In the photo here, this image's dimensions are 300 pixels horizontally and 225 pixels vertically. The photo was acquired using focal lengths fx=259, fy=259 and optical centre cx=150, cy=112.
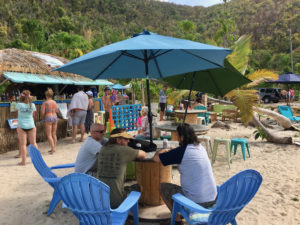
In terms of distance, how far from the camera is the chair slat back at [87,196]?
7.23 feet

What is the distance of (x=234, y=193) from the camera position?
2355 millimetres

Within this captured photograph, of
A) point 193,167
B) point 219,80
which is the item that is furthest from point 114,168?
point 219,80

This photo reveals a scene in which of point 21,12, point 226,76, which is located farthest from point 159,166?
point 21,12

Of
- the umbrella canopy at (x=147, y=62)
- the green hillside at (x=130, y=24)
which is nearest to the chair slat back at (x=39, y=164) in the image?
the umbrella canopy at (x=147, y=62)

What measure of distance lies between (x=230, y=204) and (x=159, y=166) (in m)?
1.25

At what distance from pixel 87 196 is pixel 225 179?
3.33 meters

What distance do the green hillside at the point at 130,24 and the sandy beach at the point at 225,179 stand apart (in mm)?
9883

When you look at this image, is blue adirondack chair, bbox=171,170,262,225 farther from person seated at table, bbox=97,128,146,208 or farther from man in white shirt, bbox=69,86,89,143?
man in white shirt, bbox=69,86,89,143

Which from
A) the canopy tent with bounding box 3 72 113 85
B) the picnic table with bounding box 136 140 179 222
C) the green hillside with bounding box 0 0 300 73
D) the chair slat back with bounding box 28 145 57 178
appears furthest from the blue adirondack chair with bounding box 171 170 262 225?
the green hillside with bounding box 0 0 300 73

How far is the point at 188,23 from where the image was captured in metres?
20.4

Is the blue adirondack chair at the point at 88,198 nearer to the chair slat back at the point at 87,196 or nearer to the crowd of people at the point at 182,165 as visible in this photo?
the chair slat back at the point at 87,196

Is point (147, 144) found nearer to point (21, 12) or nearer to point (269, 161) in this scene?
point (269, 161)

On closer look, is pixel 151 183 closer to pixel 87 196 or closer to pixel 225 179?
pixel 87 196

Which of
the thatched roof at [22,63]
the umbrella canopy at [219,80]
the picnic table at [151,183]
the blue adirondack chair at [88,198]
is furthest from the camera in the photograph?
the thatched roof at [22,63]
